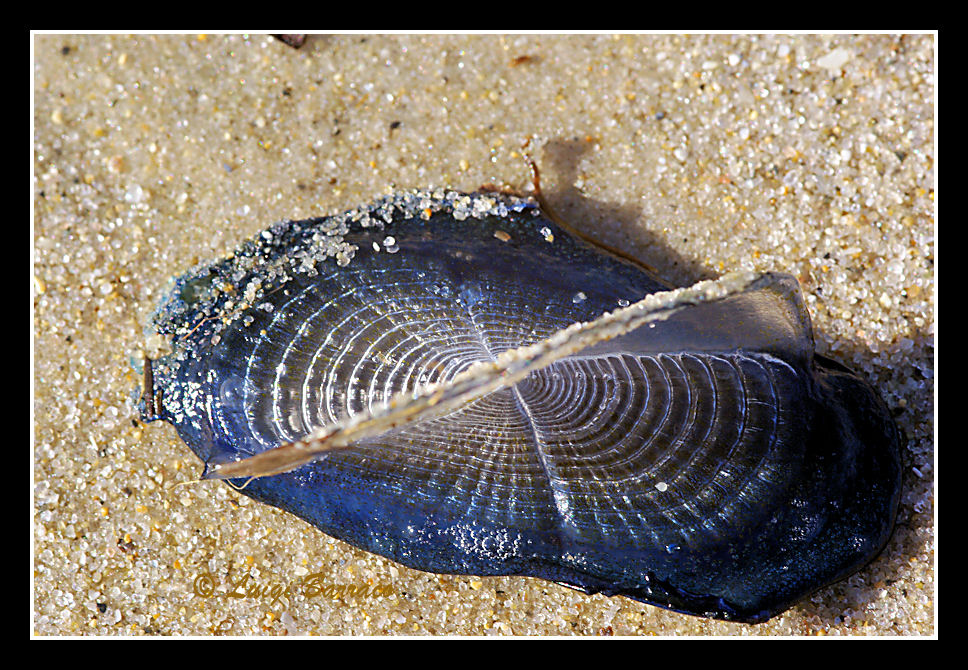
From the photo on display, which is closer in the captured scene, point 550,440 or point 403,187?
point 550,440

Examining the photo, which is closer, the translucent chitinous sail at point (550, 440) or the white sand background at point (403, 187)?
the translucent chitinous sail at point (550, 440)

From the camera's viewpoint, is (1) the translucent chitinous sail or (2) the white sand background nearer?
(1) the translucent chitinous sail

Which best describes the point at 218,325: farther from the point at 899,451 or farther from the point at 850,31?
the point at 850,31

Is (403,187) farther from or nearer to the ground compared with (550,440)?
farther from the ground

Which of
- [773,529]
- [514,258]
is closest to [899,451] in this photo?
[773,529]
